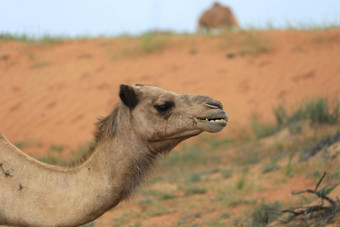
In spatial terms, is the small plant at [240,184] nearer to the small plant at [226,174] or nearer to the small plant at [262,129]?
the small plant at [226,174]

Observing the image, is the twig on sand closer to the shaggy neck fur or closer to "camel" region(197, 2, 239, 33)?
the shaggy neck fur

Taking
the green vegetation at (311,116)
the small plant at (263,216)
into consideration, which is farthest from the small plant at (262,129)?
the small plant at (263,216)

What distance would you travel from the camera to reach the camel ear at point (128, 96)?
13.8ft

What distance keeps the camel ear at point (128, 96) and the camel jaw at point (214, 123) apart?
1.90 ft

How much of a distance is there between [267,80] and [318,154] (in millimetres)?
8694

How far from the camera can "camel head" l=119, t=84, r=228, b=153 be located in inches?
162

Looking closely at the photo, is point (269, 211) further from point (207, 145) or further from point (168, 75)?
point (168, 75)

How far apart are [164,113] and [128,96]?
304 mm

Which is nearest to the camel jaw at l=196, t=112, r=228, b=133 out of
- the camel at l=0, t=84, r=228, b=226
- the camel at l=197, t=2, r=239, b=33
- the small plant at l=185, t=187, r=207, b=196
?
the camel at l=0, t=84, r=228, b=226

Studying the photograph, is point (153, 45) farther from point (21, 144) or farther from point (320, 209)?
point (320, 209)

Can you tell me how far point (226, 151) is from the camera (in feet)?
42.5

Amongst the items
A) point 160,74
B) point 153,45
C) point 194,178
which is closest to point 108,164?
point 194,178

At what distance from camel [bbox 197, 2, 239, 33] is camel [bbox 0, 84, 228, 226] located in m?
22.2

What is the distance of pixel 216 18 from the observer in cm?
2636
